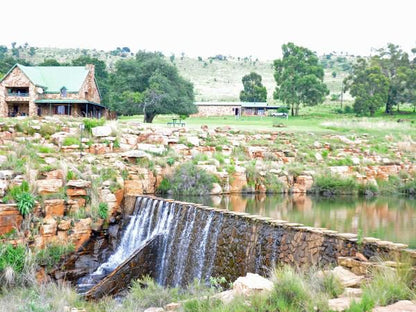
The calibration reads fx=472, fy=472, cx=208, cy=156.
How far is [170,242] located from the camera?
Answer: 13.9 metres

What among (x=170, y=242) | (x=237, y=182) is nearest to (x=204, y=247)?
(x=170, y=242)

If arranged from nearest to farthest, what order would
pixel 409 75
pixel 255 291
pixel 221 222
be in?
pixel 255 291, pixel 221 222, pixel 409 75

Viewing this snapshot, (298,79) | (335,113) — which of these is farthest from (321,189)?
(335,113)

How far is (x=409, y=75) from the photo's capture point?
51219mm

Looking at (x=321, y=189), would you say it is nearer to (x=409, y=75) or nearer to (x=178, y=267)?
(x=178, y=267)

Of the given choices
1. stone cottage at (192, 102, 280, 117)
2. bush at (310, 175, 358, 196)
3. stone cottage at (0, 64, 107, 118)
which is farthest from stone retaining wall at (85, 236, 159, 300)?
stone cottage at (192, 102, 280, 117)

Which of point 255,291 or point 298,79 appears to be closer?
point 255,291

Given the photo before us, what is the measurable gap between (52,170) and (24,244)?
12.3ft

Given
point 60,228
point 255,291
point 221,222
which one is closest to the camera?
point 255,291

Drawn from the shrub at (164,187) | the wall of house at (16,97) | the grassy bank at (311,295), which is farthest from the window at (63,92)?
the grassy bank at (311,295)

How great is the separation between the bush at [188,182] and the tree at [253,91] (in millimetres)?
43127

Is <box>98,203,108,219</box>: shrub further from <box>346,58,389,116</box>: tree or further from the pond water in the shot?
<box>346,58,389,116</box>: tree

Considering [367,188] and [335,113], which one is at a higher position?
[335,113]

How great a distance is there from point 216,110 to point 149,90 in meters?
16.8
